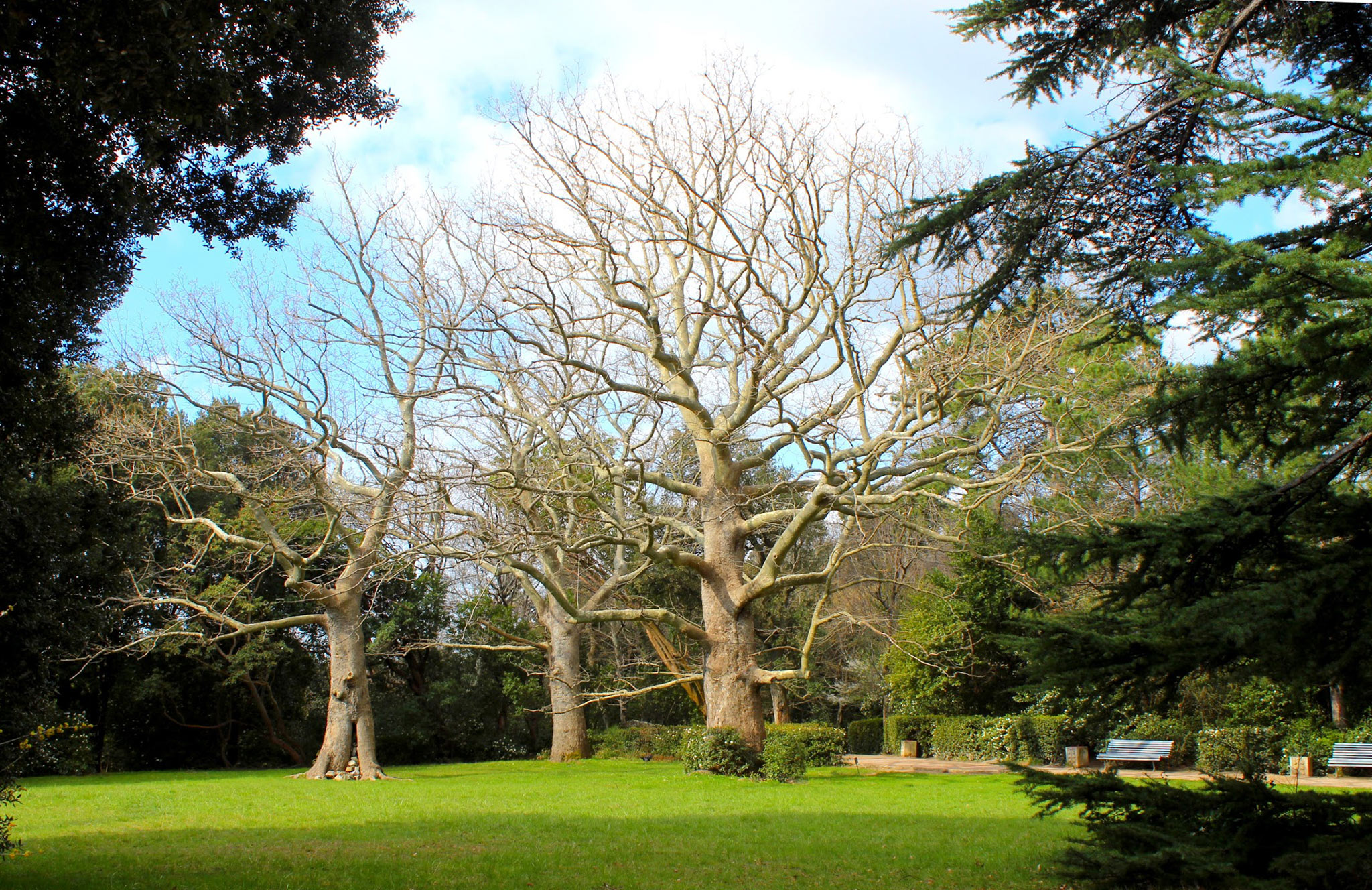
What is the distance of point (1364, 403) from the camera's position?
Result: 502 cm

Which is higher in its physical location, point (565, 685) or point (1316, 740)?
point (565, 685)

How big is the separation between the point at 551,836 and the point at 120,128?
7.49 metres

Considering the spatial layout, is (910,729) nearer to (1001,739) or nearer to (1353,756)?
(1001,739)

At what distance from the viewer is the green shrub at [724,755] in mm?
15648

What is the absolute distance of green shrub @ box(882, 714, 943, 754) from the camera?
22672mm

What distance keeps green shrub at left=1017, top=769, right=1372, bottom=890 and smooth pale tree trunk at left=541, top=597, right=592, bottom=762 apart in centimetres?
1614

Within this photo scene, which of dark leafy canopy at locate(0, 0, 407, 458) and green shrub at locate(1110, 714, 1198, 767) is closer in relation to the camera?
dark leafy canopy at locate(0, 0, 407, 458)

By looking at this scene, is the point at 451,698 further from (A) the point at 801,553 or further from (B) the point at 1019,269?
(B) the point at 1019,269

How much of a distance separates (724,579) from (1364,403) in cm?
1213

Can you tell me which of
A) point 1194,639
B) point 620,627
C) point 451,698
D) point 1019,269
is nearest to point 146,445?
point 451,698

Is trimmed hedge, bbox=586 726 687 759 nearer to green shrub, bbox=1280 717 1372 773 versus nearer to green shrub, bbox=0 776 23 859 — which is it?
green shrub, bbox=1280 717 1372 773

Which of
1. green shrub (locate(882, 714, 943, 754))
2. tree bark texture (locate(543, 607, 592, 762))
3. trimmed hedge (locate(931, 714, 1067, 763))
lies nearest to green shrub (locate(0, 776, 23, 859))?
tree bark texture (locate(543, 607, 592, 762))

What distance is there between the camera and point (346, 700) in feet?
61.9

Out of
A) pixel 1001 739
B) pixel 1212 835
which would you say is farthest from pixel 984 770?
pixel 1212 835
